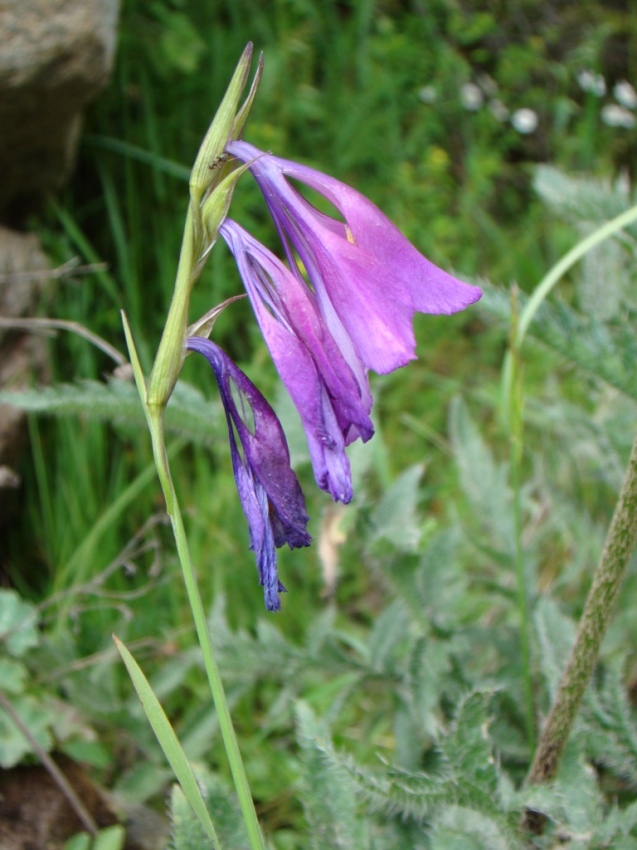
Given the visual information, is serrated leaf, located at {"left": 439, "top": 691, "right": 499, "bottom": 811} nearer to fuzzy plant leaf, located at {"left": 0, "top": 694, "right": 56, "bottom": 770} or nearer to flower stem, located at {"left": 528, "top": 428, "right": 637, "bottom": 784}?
flower stem, located at {"left": 528, "top": 428, "right": 637, "bottom": 784}

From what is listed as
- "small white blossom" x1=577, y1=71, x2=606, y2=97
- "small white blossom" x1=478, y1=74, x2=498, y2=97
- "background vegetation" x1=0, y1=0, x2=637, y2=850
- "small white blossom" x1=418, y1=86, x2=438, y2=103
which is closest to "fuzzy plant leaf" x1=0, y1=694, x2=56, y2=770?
"background vegetation" x1=0, y1=0, x2=637, y2=850

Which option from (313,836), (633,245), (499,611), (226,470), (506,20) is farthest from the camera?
(506,20)

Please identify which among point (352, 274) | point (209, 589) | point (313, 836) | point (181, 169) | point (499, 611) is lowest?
point (209, 589)

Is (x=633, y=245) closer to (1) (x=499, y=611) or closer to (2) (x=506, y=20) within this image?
(1) (x=499, y=611)

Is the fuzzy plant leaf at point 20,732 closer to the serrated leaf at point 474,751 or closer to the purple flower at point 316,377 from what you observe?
the serrated leaf at point 474,751

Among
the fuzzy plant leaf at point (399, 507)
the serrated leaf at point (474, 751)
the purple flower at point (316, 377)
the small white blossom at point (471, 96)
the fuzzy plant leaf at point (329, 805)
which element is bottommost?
the fuzzy plant leaf at point (329, 805)

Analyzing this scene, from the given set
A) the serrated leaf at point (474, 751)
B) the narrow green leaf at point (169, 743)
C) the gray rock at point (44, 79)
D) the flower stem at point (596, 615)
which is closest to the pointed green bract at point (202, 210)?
the narrow green leaf at point (169, 743)

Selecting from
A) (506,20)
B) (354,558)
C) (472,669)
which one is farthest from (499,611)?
(506,20)
